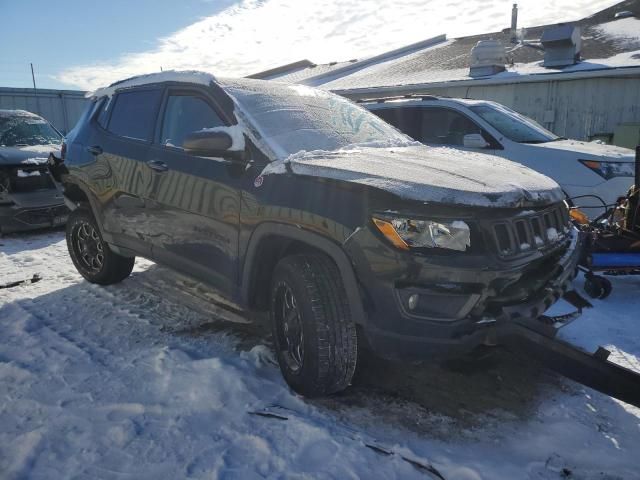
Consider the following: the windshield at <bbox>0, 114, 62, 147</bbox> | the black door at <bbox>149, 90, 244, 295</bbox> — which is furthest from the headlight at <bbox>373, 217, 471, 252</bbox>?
the windshield at <bbox>0, 114, 62, 147</bbox>

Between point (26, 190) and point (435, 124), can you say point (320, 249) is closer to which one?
point (435, 124)

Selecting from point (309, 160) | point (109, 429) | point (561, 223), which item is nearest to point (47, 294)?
point (109, 429)

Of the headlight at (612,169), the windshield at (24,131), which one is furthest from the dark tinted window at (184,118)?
the windshield at (24,131)

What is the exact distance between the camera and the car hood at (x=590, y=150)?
591 centimetres

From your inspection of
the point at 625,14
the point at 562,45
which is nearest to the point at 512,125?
the point at 562,45

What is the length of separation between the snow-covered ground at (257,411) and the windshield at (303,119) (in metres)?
1.44

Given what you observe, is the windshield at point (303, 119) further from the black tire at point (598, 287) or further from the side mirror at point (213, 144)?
the black tire at point (598, 287)

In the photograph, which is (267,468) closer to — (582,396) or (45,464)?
(45,464)

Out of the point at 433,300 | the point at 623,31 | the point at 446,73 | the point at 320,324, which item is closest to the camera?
the point at 433,300

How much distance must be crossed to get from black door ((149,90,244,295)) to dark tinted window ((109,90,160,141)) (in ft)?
0.63

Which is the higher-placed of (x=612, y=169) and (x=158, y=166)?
(x=158, y=166)

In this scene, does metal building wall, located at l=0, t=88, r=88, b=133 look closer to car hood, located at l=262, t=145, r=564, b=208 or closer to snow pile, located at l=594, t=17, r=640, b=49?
snow pile, located at l=594, t=17, r=640, b=49

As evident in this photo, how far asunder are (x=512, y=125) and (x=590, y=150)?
1.04 m

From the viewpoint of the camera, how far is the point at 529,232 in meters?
2.49
